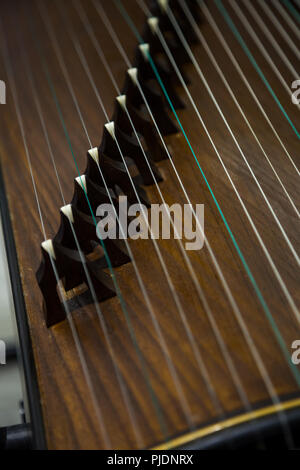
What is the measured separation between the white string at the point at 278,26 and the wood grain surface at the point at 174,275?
0.06 feet

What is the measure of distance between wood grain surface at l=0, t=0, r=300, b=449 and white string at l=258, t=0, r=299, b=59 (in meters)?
0.02

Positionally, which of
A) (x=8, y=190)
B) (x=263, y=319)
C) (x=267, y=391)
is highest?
(x=8, y=190)

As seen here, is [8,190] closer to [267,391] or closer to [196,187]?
[196,187]

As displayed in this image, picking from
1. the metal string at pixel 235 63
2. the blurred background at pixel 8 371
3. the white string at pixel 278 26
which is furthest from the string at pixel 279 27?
the blurred background at pixel 8 371

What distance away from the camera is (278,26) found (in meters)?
1.54

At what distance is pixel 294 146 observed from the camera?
1215mm

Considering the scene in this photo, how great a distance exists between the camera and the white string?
1.46 meters

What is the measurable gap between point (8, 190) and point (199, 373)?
70 centimetres

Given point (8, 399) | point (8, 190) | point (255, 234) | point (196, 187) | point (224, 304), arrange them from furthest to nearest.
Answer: point (8, 399)
point (8, 190)
point (196, 187)
point (255, 234)
point (224, 304)

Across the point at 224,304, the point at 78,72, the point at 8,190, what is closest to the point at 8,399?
the point at 8,190

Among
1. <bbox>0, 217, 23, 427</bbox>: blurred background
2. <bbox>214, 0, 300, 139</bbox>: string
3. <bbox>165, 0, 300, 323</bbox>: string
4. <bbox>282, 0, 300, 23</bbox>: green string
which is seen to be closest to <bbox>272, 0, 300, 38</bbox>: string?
<bbox>282, 0, 300, 23</bbox>: green string

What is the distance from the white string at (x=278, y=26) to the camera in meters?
1.46

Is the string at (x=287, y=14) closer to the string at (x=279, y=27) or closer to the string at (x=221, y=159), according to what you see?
the string at (x=279, y=27)

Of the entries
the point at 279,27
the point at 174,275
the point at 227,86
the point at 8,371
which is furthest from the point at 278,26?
the point at 8,371
